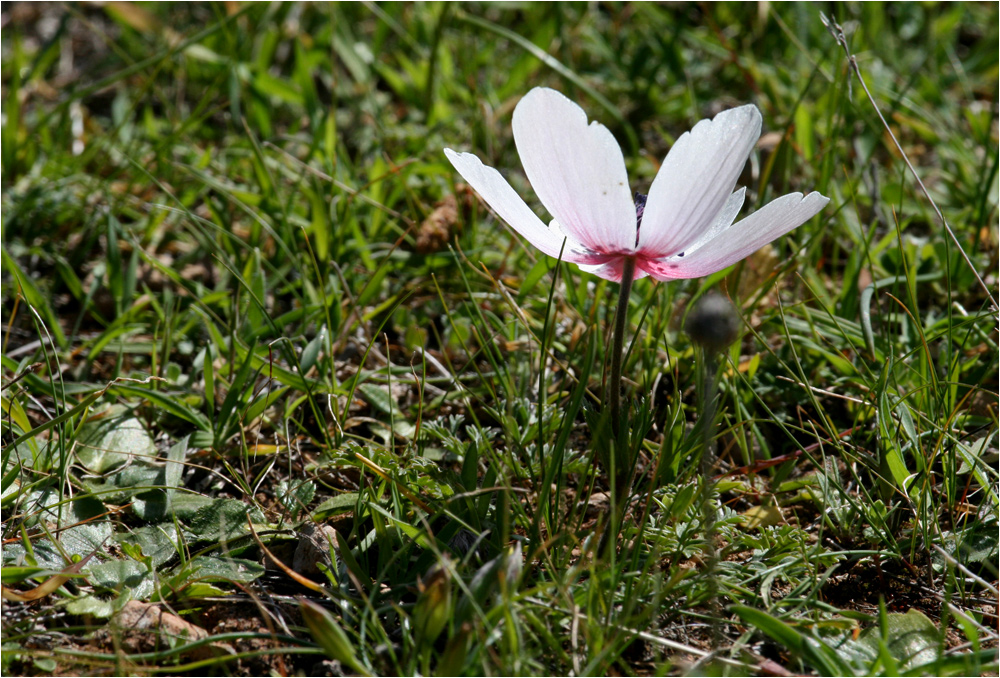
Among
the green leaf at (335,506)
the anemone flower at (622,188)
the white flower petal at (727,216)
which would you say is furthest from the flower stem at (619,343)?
the green leaf at (335,506)

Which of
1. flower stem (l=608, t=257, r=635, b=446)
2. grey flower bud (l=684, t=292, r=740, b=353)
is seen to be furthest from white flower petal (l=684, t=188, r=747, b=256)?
grey flower bud (l=684, t=292, r=740, b=353)

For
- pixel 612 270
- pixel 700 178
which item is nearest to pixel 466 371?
pixel 612 270

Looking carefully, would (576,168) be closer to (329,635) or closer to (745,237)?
(745,237)

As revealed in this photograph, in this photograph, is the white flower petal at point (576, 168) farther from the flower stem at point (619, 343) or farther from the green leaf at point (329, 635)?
the green leaf at point (329, 635)

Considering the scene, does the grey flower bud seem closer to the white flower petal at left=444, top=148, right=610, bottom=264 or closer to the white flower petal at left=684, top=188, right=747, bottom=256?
the white flower petal at left=444, top=148, right=610, bottom=264

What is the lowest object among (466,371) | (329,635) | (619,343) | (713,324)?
(329,635)

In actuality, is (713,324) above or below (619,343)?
above

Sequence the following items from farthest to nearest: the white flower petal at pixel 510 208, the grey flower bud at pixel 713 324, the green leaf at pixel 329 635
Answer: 1. the white flower petal at pixel 510 208
2. the green leaf at pixel 329 635
3. the grey flower bud at pixel 713 324

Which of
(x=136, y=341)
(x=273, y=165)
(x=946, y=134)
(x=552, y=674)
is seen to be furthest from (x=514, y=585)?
(x=946, y=134)
